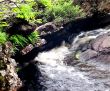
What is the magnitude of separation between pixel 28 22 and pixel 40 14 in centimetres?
501

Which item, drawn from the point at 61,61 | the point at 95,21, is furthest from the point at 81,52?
the point at 95,21

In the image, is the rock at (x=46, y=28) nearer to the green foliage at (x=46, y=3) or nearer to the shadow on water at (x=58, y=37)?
the shadow on water at (x=58, y=37)

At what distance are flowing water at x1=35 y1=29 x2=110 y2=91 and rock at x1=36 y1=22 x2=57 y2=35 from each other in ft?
18.5

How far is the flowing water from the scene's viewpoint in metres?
10.1

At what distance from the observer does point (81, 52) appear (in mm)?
14055

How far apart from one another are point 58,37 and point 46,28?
1.64m

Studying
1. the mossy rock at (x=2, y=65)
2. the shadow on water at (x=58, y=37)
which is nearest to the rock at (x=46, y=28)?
the shadow on water at (x=58, y=37)

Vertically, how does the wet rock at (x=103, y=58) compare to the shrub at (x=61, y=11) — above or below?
below

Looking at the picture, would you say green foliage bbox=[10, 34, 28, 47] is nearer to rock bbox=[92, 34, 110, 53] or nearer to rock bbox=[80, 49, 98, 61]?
rock bbox=[80, 49, 98, 61]

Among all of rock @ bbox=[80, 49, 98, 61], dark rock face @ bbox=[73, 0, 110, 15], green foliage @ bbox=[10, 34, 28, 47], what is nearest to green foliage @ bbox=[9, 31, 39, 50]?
green foliage @ bbox=[10, 34, 28, 47]

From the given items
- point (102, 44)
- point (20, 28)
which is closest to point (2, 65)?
point (102, 44)

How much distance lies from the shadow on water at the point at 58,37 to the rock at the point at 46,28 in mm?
483

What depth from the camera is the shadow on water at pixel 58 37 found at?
481 inches

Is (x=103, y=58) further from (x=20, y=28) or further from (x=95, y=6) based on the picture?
(x=95, y=6)
